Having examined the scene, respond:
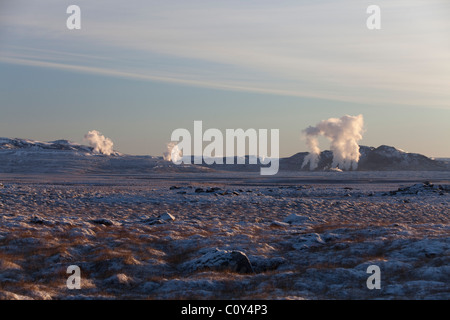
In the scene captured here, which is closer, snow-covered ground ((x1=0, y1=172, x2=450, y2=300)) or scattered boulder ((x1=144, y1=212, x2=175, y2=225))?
snow-covered ground ((x1=0, y1=172, x2=450, y2=300))

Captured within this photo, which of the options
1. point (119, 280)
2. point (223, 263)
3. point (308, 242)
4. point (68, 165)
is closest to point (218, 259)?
point (223, 263)

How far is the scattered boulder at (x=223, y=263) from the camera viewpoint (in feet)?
54.5

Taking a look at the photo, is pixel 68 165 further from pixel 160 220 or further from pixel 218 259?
pixel 218 259

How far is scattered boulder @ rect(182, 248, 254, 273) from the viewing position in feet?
54.5

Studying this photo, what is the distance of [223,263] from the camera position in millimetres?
16812

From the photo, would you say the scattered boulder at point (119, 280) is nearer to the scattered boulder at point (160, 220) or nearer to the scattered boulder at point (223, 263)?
the scattered boulder at point (223, 263)

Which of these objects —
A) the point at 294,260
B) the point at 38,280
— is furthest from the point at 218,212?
the point at 38,280

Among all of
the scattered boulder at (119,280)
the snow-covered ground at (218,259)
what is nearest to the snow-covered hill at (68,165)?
the snow-covered ground at (218,259)

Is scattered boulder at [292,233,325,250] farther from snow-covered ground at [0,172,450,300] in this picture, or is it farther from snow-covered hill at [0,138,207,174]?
snow-covered hill at [0,138,207,174]

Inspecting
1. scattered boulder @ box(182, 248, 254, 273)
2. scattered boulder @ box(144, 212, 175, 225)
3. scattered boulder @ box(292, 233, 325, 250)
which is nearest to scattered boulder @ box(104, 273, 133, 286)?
scattered boulder @ box(182, 248, 254, 273)

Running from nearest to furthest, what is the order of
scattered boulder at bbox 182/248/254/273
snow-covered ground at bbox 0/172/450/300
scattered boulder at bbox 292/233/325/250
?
1. snow-covered ground at bbox 0/172/450/300
2. scattered boulder at bbox 182/248/254/273
3. scattered boulder at bbox 292/233/325/250
